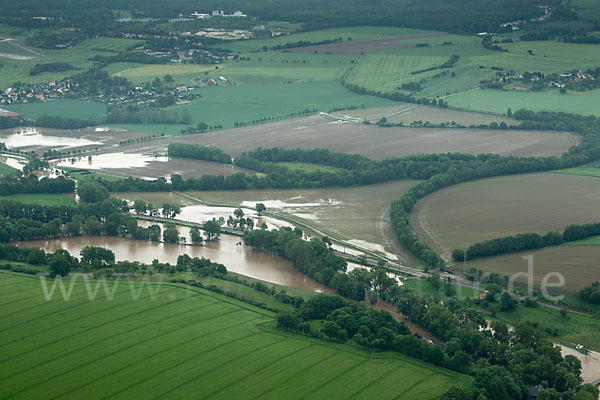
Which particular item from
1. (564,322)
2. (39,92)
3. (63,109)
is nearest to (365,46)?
(63,109)

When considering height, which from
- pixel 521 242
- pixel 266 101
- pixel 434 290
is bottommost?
pixel 434 290

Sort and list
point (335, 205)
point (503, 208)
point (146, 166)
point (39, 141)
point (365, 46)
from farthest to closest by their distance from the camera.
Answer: point (365, 46) → point (39, 141) → point (146, 166) → point (335, 205) → point (503, 208)

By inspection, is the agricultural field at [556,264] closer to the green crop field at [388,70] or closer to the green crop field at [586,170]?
the green crop field at [586,170]

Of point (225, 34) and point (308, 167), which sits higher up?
point (225, 34)

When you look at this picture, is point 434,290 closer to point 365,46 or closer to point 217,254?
point 217,254

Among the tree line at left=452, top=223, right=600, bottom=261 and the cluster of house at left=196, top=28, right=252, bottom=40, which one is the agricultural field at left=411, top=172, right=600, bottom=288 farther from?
the cluster of house at left=196, top=28, right=252, bottom=40

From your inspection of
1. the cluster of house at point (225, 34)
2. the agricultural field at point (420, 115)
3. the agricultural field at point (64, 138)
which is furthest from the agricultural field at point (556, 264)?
the cluster of house at point (225, 34)

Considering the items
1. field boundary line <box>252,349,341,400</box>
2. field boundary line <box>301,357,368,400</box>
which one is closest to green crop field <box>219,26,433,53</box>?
field boundary line <box>252,349,341,400</box>

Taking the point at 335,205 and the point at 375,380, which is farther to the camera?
the point at 335,205
